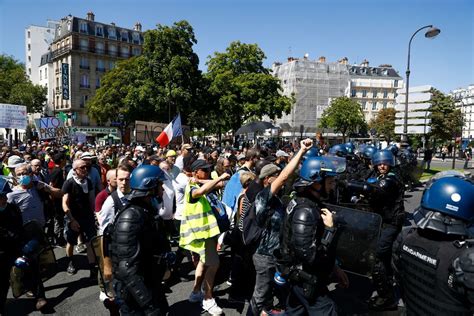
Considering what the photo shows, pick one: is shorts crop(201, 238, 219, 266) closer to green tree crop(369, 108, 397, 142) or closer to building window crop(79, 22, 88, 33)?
green tree crop(369, 108, 397, 142)

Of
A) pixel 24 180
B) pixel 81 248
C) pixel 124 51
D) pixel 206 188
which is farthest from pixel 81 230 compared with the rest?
pixel 124 51

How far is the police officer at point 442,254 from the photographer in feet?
5.90

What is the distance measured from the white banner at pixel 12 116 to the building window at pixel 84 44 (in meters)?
47.0

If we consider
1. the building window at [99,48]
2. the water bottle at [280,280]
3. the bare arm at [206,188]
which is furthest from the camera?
the building window at [99,48]

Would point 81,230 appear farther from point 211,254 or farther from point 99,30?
point 99,30

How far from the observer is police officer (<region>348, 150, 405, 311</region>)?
401 centimetres

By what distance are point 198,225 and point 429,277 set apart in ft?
8.04

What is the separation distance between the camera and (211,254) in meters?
3.99

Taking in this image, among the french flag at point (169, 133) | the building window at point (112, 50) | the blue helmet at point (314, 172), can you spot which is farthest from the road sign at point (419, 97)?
the building window at point (112, 50)

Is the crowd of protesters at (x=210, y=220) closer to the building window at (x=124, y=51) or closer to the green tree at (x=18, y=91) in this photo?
the green tree at (x=18, y=91)

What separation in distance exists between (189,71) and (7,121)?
1435 cm

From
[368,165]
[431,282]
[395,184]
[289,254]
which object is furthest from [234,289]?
[368,165]

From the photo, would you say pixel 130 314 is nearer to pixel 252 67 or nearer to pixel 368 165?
pixel 368 165

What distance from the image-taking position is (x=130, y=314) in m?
2.56
